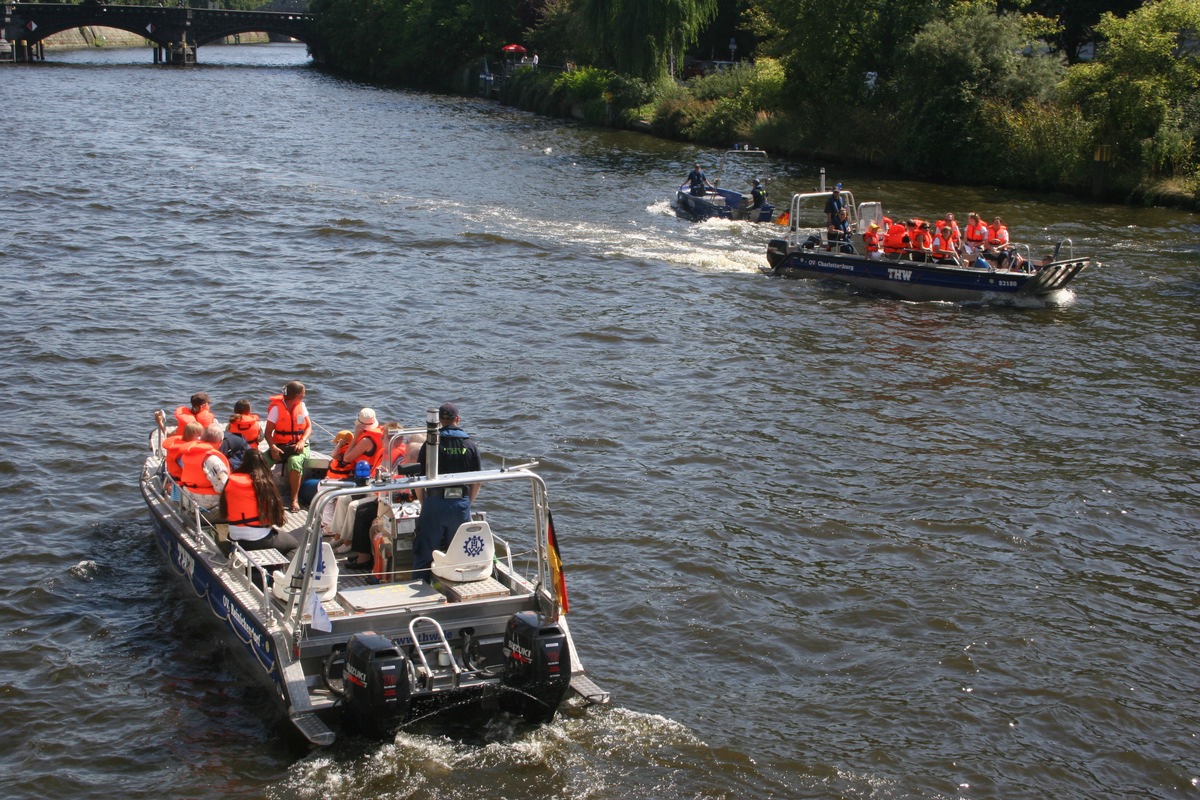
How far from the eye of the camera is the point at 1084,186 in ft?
132

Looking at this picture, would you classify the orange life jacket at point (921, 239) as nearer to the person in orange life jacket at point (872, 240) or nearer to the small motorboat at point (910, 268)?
the small motorboat at point (910, 268)

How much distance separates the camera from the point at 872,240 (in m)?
28.2

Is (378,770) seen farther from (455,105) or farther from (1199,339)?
(455,105)

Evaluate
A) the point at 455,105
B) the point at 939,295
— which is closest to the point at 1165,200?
the point at 939,295

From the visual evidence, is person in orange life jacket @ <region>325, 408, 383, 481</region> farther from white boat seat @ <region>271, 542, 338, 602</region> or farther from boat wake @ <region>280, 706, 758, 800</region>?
boat wake @ <region>280, 706, 758, 800</region>

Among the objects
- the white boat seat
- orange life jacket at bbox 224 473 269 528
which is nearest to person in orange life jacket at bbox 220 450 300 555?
orange life jacket at bbox 224 473 269 528

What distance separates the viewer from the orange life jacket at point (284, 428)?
1358cm

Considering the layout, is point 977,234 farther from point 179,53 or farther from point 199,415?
point 179,53

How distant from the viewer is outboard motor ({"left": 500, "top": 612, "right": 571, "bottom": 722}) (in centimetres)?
1002

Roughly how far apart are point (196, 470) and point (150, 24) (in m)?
94.7

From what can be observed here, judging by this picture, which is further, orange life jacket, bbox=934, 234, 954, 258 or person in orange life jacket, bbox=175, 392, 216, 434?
orange life jacket, bbox=934, 234, 954, 258

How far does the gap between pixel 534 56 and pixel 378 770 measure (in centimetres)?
7307

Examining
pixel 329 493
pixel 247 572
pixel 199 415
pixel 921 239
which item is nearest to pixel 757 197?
pixel 921 239

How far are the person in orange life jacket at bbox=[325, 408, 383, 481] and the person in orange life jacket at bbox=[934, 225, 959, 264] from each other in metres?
17.9
